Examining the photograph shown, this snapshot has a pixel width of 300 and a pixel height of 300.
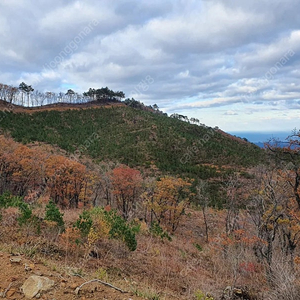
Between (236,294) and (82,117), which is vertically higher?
(82,117)

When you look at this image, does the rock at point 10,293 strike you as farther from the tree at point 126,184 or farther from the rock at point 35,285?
the tree at point 126,184

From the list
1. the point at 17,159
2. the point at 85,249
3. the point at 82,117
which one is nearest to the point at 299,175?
the point at 85,249

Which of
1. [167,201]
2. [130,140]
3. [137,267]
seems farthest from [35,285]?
[130,140]

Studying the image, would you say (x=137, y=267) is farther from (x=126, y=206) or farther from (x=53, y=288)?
(x=126, y=206)

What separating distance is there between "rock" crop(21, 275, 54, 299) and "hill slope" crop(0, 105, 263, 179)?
33.1 m

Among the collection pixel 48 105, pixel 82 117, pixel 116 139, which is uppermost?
pixel 48 105

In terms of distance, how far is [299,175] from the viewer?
814cm

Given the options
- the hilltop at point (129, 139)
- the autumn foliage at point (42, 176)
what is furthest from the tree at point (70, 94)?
the autumn foliage at point (42, 176)

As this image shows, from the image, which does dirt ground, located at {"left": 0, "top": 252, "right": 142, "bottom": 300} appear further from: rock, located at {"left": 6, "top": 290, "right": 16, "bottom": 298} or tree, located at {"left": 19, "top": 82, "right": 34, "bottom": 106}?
tree, located at {"left": 19, "top": 82, "right": 34, "bottom": 106}

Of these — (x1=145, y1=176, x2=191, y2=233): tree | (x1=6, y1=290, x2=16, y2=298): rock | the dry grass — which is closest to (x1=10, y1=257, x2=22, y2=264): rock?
the dry grass

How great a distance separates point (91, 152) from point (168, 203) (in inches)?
1006

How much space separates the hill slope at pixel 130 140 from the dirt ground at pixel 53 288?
107 feet

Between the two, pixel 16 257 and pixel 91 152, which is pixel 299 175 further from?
pixel 91 152

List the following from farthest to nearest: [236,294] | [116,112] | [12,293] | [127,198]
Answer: [116,112] < [127,198] < [236,294] < [12,293]
